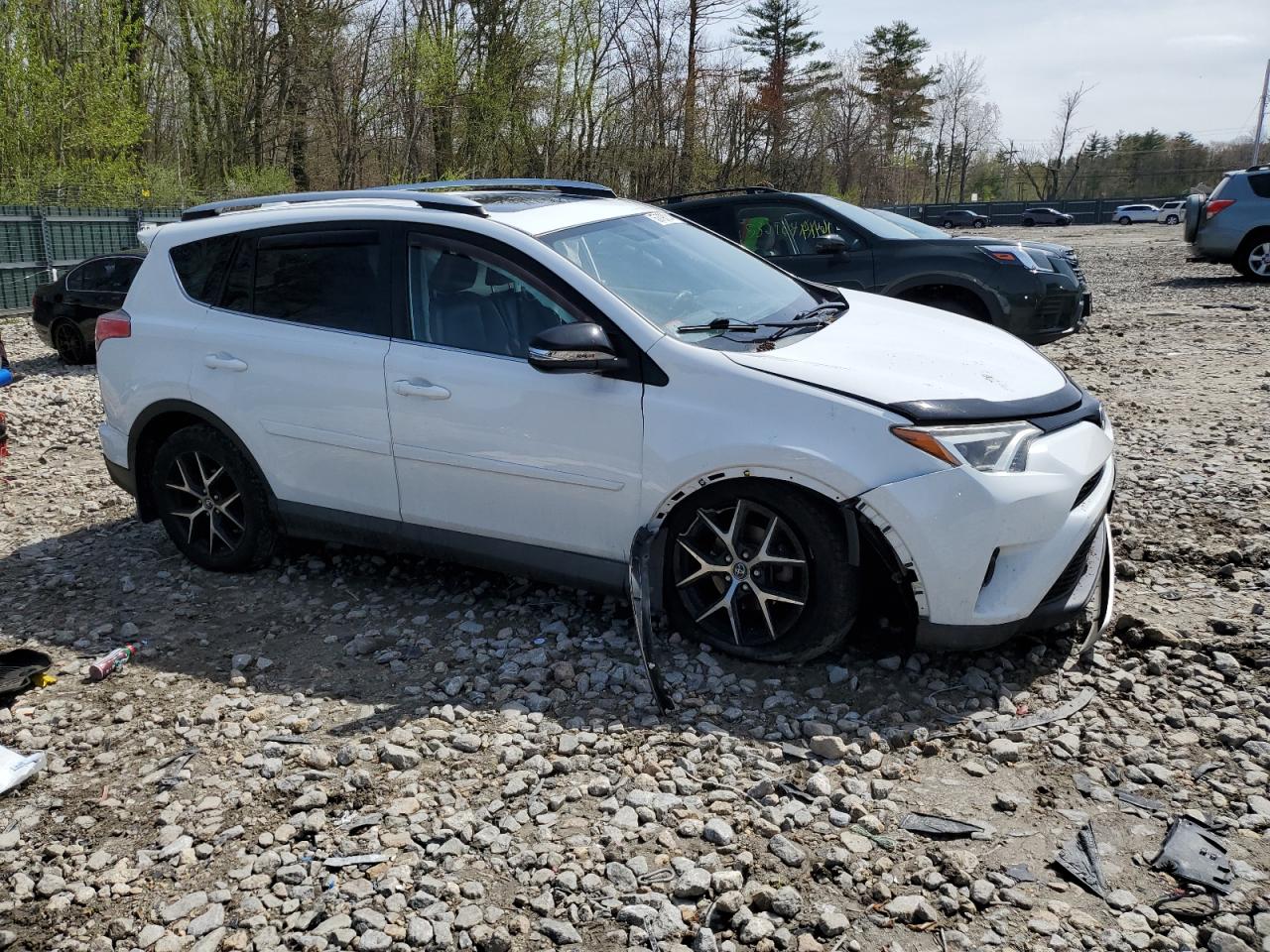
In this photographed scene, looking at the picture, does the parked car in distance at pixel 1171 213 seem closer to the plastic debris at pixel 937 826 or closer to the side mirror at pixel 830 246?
the side mirror at pixel 830 246

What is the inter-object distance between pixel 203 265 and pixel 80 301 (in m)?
8.96

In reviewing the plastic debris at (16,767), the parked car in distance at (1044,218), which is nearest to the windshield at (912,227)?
the plastic debris at (16,767)

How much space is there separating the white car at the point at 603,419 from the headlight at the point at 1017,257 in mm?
4290

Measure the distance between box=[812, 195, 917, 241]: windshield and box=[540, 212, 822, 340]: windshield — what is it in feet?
14.3

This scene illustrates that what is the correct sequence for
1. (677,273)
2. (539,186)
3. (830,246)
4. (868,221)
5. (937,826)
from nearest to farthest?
1. (937,826)
2. (677,273)
3. (539,186)
4. (830,246)
5. (868,221)

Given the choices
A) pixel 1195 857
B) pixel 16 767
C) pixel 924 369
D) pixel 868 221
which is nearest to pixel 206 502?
pixel 16 767

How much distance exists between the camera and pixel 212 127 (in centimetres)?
2962

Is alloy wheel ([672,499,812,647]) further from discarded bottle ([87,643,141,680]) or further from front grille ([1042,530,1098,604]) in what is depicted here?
discarded bottle ([87,643,141,680])

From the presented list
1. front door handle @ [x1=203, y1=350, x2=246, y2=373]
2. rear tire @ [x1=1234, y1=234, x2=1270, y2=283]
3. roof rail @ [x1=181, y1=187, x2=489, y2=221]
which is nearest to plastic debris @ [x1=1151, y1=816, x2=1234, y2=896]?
roof rail @ [x1=181, y1=187, x2=489, y2=221]

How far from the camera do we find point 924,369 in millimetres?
3967

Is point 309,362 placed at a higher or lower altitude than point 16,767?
higher

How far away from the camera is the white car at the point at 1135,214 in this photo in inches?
2173

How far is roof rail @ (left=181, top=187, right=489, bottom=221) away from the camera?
4551 mm

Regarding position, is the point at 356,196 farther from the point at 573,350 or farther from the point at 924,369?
the point at 924,369
